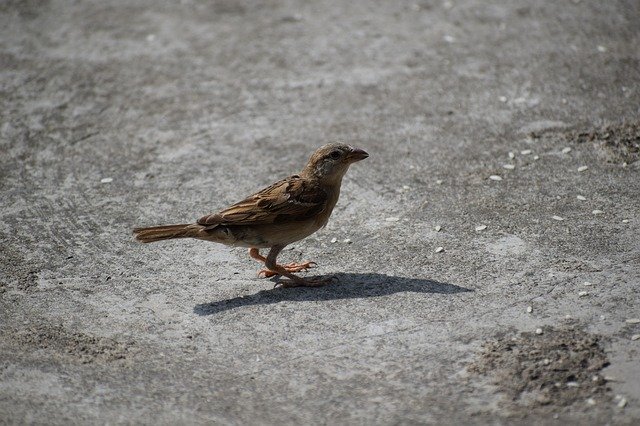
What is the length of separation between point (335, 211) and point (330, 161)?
83 cm

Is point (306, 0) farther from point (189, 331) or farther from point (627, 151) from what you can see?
point (189, 331)

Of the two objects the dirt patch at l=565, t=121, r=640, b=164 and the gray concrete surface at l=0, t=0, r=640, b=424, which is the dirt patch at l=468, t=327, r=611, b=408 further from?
the dirt patch at l=565, t=121, r=640, b=164

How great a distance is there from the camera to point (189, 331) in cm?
500

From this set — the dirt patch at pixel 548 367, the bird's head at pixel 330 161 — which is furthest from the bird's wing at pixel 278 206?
the dirt patch at pixel 548 367

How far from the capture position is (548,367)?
4.36 meters

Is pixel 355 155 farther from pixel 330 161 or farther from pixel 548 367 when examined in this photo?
pixel 548 367

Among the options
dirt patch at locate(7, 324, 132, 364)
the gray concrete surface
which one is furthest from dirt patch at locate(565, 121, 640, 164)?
dirt patch at locate(7, 324, 132, 364)

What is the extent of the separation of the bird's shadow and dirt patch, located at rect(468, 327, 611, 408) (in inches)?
29.7

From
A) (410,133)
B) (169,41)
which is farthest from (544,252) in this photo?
(169,41)

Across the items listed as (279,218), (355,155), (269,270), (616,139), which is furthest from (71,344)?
(616,139)

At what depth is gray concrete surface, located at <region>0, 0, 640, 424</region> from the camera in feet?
14.5

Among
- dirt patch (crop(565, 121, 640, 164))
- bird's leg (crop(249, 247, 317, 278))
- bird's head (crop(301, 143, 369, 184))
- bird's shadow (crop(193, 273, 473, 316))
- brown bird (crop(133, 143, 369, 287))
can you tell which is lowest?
bird's shadow (crop(193, 273, 473, 316))

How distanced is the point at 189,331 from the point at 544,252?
254cm

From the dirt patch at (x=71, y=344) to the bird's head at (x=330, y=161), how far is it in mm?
1802
